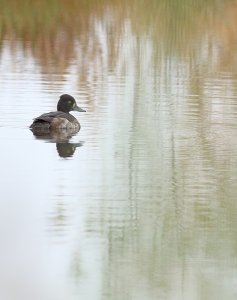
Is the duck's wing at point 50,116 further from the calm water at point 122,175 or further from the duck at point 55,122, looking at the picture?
the calm water at point 122,175

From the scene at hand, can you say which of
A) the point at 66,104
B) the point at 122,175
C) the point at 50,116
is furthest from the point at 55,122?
the point at 122,175

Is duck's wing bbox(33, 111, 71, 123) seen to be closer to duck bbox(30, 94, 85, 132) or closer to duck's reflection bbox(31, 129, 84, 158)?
duck bbox(30, 94, 85, 132)

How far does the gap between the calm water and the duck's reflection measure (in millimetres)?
55

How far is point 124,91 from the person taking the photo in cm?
1669

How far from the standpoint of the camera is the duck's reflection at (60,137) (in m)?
13.1

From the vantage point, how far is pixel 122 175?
37.9 ft

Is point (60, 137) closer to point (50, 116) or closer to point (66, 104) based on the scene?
point (50, 116)

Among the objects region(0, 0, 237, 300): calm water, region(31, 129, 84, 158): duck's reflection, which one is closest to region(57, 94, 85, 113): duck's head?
region(0, 0, 237, 300): calm water

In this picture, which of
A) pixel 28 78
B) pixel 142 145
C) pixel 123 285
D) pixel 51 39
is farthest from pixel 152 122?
pixel 51 39

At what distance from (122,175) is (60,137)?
2.43 meters

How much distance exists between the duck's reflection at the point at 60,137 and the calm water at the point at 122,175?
0.06 metres

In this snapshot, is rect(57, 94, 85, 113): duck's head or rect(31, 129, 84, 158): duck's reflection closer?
rect(31, 129, 84, 158): duck's reflection

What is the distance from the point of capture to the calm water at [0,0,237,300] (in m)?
8.50

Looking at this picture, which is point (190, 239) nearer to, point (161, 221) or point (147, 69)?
point (161, 221)
